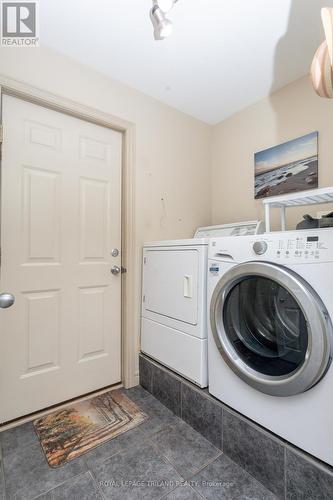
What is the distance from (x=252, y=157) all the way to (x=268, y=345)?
1.58 meters

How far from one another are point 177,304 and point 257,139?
1529 mm

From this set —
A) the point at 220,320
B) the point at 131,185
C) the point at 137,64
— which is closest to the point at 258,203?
the point at 131,185

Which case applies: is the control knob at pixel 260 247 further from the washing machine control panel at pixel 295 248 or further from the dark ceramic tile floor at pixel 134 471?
the dark ceramic tile floor at pixel 134 471

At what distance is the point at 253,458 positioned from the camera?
1.14 metres

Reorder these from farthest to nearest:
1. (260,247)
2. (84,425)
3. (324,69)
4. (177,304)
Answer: (177,304) → (84,425) → (260,247) → (324,69)

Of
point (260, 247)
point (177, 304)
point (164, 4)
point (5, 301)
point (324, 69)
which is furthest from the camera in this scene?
point (177, 304)

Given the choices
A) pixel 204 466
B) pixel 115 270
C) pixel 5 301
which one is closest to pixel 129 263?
pixel 115 270

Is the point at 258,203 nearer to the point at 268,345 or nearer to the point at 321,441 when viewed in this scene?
the point at 268,345

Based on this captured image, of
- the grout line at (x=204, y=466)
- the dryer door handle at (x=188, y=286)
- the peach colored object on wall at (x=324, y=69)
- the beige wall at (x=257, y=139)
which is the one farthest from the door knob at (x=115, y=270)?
the peach colored object on wall at (x=324, y=69)

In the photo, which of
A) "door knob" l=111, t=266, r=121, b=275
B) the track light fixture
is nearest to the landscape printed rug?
"door knob" l=111, t=266, r=121, b=275

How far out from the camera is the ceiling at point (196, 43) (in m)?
1.34

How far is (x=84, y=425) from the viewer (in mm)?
1482
